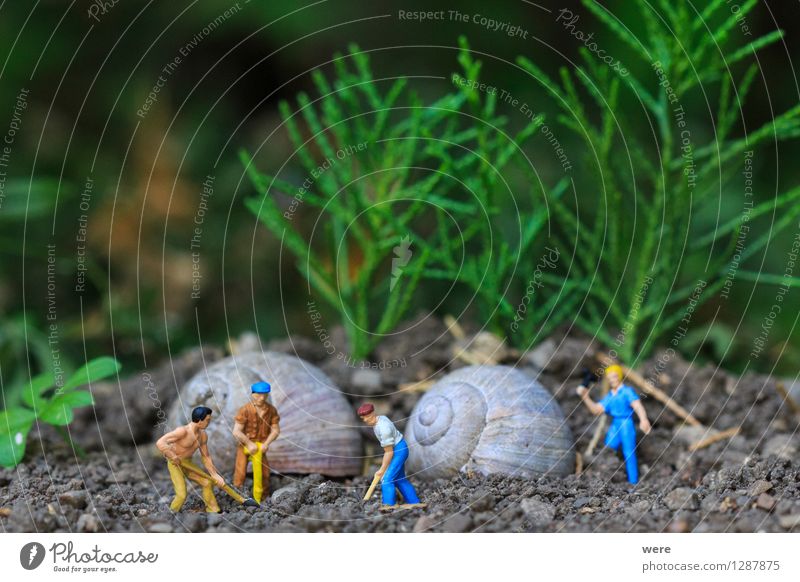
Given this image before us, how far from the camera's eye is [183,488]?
1.44 m

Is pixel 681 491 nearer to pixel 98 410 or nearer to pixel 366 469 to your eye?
pixel 366 469

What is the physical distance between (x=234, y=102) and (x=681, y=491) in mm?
2105

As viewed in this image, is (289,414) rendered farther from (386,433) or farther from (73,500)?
(73,500)

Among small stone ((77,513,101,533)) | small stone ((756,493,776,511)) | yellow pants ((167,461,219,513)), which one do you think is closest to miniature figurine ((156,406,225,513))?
yellow pants ((167,461,219,513))

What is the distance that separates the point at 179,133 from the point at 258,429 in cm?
184

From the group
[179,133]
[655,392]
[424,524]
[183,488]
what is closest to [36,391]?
[183,488]

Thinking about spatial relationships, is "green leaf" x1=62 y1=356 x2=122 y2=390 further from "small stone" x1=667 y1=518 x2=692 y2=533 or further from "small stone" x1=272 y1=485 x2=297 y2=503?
"small stone" x1=667 y1=518 x2=692 y2=533

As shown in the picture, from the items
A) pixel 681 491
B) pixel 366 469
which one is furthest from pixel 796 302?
pixel 366 469

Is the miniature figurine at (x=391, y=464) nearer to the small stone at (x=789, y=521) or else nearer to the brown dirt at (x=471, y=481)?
the brown dirt at (x=471, y=481)

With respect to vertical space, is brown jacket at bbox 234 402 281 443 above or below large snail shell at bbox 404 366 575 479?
above

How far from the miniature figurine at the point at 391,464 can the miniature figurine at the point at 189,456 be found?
0.24 m

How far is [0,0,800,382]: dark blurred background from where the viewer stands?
2727 millimetres
